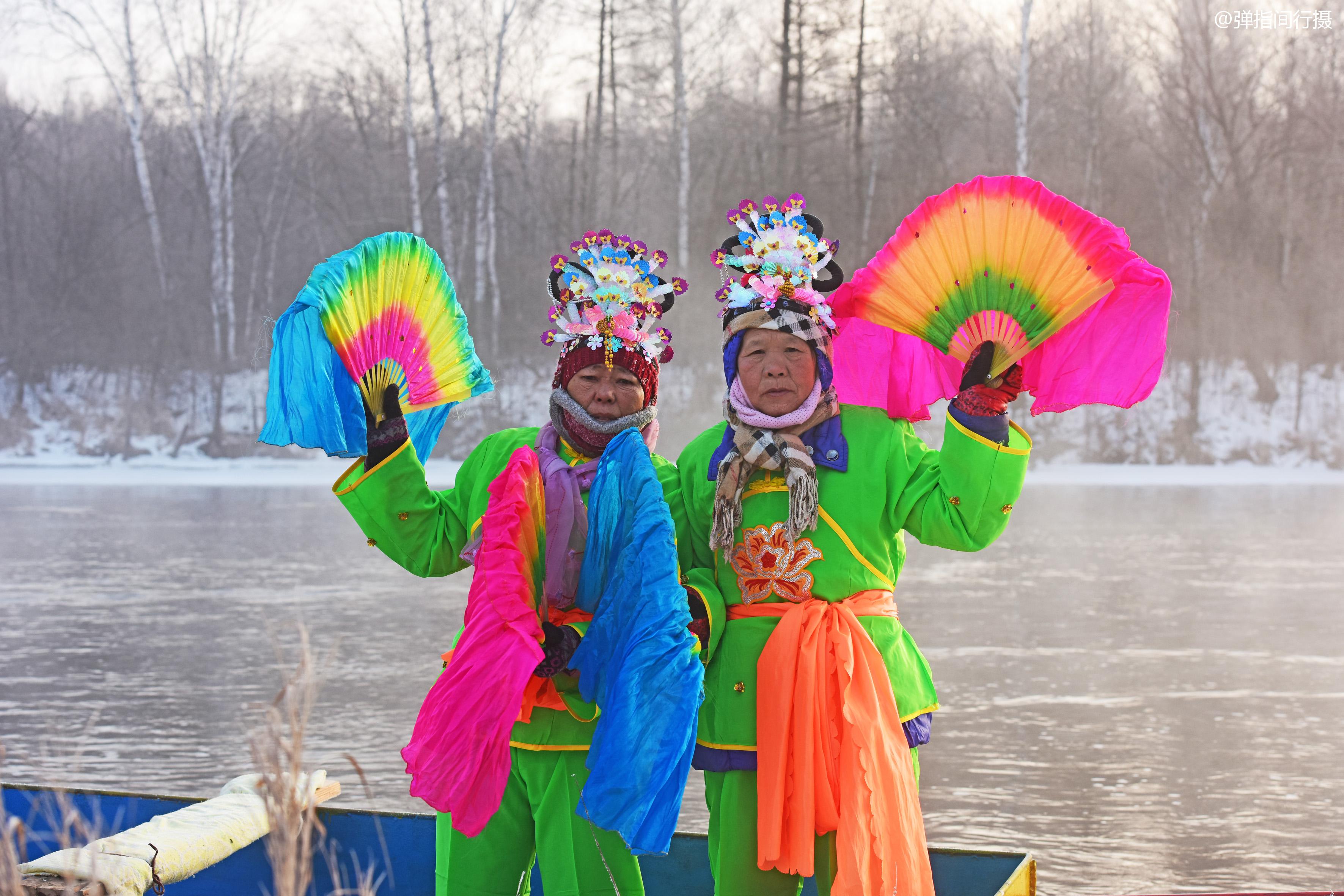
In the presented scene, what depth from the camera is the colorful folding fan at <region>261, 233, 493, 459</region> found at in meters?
2.47

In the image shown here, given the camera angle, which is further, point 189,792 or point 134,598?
point 134,598

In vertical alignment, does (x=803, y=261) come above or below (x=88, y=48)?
below

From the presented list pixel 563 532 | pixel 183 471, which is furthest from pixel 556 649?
pixel 183 471

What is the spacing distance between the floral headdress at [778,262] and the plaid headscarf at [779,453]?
33 mm

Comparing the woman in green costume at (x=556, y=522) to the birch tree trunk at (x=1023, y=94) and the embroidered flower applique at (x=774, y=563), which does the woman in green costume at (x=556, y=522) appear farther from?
the birch tree trunk at (x=1023, y=94)

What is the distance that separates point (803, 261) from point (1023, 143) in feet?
54.9

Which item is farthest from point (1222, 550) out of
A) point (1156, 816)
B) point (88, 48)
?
point (88, 48)

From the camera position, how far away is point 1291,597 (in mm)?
7867

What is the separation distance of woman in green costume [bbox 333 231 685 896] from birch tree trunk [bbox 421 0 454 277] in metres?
16.5

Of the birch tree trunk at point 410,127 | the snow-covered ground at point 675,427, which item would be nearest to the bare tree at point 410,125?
the birch tree trunk at point 410,127

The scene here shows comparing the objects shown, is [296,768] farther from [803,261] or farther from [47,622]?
[47,622]

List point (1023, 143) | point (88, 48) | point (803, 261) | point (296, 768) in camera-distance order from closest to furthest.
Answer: point (296, 768) < point (803, 261) < point (1023, 143) < point (88, 48)

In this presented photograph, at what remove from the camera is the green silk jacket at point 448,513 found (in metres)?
2.56

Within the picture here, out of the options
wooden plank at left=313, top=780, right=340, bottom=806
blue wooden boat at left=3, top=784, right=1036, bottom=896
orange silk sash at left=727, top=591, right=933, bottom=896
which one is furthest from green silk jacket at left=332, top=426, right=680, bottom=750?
wooden plank at left=313, top=780, right=340, bottom=806
